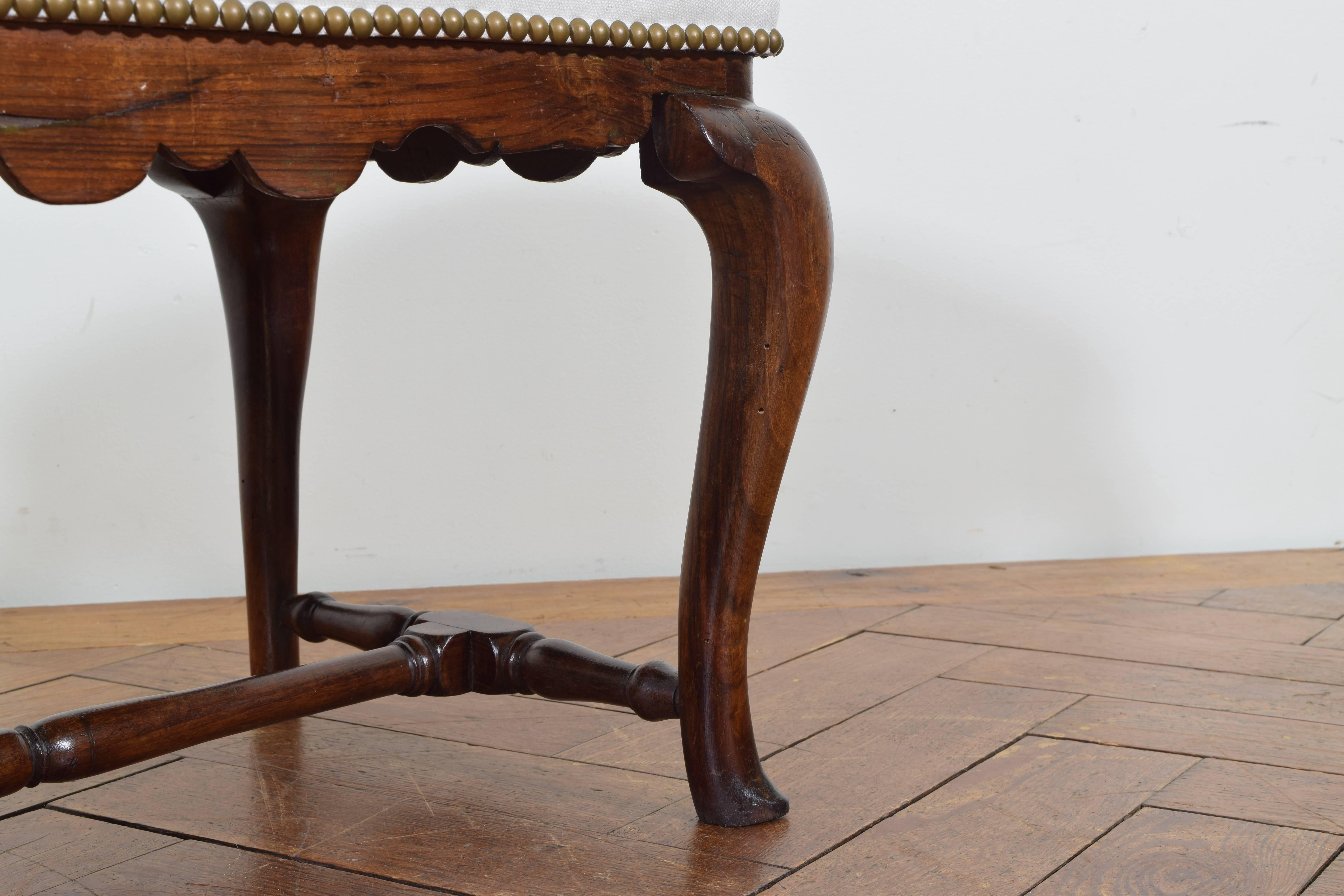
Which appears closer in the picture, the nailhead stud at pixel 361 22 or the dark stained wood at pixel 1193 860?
the nailhead stud at pixel 361 22

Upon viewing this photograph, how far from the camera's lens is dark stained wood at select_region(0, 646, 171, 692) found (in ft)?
3.67

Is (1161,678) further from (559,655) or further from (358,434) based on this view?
(358,434)

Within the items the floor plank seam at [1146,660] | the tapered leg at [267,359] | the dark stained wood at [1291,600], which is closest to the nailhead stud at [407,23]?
the tapered leg at [267,359]

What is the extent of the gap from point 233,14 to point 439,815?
0.47m

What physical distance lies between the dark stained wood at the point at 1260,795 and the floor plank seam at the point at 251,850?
1.44 feet

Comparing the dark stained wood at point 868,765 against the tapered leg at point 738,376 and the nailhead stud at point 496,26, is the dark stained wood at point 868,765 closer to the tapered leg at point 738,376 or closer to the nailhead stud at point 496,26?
the tapered leg at point 738,376

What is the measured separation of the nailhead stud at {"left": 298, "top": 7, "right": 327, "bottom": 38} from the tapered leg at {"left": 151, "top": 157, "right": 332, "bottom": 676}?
313 millimetres

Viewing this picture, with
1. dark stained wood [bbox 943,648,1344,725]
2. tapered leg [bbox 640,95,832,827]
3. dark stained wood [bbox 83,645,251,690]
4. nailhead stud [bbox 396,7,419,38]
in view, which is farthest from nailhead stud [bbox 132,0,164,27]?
dark stained wood [bbox 943,648,1344,725]

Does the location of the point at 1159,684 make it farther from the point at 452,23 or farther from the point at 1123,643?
the point at 452,23

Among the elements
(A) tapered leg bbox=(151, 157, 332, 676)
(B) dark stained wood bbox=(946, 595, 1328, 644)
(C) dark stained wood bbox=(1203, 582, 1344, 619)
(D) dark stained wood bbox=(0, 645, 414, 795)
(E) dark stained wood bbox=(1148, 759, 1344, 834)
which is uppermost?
(A) tapered leg bbox=(151, 157, 332, 676)

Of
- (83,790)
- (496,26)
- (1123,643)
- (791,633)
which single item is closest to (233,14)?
(496,26)

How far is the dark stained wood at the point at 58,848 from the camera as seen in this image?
2.26 ft

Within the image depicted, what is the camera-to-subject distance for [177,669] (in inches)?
44.8

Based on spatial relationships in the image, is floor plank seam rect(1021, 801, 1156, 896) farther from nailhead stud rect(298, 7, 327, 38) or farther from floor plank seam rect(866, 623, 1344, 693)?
nailhead stud rect(298, 7, 327, 38)
